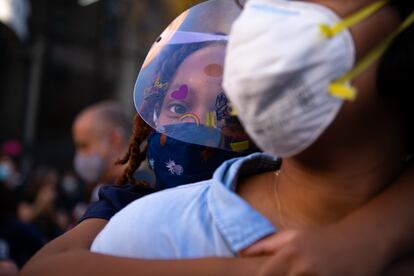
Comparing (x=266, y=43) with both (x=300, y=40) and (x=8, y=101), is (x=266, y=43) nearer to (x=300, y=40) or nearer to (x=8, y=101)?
(x=300, y=40)

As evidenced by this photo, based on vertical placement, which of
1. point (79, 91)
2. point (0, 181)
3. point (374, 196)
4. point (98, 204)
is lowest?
point (79, 91)

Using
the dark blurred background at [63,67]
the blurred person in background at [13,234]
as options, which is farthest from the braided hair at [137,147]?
the dark blurred background at [63,67]

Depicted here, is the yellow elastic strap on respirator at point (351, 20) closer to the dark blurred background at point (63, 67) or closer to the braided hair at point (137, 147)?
the braided hair at point (137, 147)

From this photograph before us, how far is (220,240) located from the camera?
119 centimetres

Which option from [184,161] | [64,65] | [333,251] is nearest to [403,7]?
[333,251]

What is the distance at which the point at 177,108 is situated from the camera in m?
1.62

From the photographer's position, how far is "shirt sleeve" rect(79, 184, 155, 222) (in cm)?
154

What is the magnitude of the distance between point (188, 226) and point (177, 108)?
471 millimetres

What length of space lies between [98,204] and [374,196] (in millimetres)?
668

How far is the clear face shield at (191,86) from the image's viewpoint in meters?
1.60

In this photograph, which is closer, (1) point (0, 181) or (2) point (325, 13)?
(2) point (325, 13)

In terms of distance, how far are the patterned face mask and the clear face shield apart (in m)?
0.05

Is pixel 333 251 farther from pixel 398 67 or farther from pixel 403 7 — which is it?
pixel 403 7

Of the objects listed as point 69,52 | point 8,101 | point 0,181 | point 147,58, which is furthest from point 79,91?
point 147,58
